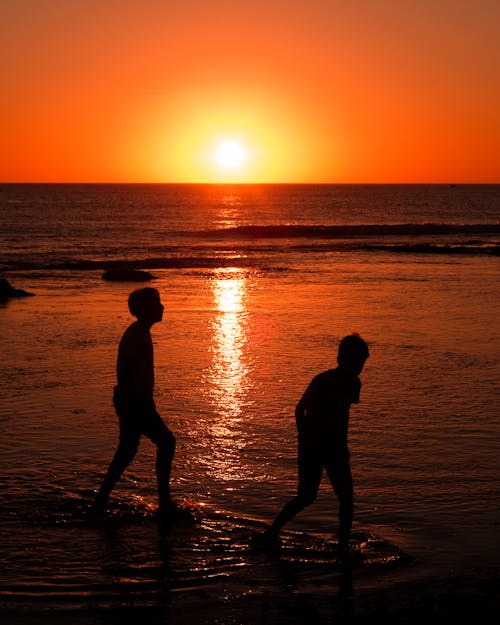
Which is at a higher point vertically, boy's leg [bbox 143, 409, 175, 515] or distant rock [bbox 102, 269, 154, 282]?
distant rock [bbox 102, 269, 154, 282]

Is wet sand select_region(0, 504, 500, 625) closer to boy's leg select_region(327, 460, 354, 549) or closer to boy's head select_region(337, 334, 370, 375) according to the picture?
boy's leg select_region(327, 460, 354, 549)

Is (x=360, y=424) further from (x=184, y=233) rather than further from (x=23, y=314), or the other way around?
(x=184, y=233)

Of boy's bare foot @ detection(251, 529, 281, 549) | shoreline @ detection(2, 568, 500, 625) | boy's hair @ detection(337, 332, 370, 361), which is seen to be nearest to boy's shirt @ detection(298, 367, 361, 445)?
boy's hair @ detection(337, 332, 370, 361)

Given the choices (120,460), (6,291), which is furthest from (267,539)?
(6,291)

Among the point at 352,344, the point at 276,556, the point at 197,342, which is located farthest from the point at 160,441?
the point at 197,342

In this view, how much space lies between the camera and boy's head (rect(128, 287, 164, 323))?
22.1 feet

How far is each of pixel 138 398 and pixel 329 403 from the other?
153 cm

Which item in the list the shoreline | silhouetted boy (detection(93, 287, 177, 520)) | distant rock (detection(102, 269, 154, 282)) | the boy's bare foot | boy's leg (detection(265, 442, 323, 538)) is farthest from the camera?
distant rock (detection(102, 269, 154, 282))

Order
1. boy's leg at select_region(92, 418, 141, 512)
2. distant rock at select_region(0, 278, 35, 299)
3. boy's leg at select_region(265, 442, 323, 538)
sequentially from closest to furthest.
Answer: boy's leg at select_region(265, 442, 323, 538) < boy's leg at select_region(92, 418, 141, 512) < distant rock at select_region(0, 278, 35, 299)

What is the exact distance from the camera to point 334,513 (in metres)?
7.07

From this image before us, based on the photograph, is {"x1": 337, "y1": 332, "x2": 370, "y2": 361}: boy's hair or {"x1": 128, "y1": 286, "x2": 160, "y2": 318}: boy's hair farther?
{"x1": 128, "y1": 286, "x2": 160, "y2": 318}: boy's hair

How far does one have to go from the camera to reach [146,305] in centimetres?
673

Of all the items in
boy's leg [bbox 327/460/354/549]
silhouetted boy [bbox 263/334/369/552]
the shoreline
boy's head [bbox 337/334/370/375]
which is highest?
boy's head [bbox 337/334/370/375]

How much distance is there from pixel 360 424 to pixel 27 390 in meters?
4.30
